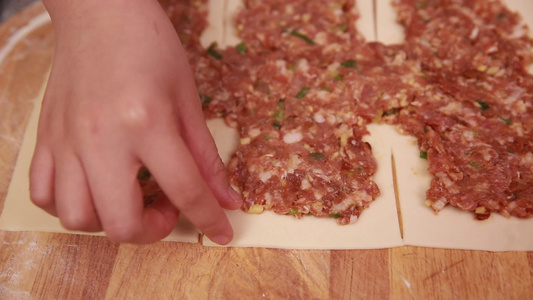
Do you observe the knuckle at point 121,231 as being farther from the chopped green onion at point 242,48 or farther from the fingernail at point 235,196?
the chopped green onion at point 242,48

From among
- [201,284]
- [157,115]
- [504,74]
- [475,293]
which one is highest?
[157,115]

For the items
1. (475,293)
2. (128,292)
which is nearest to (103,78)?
(128,292)

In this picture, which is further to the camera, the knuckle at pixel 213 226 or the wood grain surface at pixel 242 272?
the wood grain surface at pixel 242 272

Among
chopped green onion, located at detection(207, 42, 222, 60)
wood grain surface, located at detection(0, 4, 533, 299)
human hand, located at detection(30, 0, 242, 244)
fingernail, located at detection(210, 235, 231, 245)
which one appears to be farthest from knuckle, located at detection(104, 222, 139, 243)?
chopped green onion, located at detection(207, 42, 222, 60)

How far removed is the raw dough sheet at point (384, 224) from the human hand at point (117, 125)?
0.36m

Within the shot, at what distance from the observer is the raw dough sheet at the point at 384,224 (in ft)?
5.74

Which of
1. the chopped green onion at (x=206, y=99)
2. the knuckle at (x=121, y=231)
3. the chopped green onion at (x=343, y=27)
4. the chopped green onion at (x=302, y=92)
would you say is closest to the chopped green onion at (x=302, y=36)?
the chopped green onion at (x=343, y=27)

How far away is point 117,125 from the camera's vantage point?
124cm

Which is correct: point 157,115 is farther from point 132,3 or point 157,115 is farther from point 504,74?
point 504,74

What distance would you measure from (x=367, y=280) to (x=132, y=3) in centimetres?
129

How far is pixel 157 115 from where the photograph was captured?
49.8 inches

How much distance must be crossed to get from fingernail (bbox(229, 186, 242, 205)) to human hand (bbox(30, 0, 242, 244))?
220 millimetres

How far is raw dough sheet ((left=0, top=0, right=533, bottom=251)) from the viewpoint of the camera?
175 centimetres

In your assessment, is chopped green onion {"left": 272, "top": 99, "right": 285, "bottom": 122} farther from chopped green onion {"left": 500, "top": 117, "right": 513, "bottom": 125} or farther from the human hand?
chopped green onion {"left": 500, "top": 117, "right": 513, "bottom": 125}
